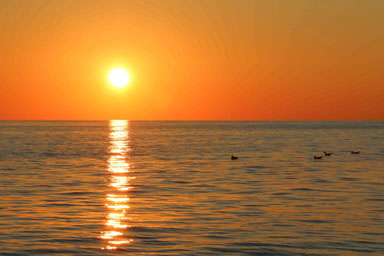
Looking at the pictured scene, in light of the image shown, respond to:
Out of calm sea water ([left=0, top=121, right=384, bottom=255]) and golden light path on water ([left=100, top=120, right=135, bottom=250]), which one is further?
golden light path on water ([left=100, top=120, right=135, bottom=250])

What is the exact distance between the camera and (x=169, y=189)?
34.8 meters

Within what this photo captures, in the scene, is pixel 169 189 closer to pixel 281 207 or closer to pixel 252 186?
pixel 252 186

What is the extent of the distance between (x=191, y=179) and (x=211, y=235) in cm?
1984

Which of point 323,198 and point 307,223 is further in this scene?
point 323,198

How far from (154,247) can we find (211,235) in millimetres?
2592

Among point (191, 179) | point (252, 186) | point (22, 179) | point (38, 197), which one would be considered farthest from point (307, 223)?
point (22, 179)

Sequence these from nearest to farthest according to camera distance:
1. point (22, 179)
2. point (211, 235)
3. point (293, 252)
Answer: point (293, 252) < point (211, 235) < point (22, 179)

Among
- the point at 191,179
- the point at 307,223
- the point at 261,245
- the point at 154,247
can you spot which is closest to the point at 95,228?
the point at 154,247

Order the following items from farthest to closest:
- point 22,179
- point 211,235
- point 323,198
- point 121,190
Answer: point 22,179, point 121,190, point 323,198, point 211,235

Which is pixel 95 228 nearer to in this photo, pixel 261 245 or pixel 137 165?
pixel 261 245

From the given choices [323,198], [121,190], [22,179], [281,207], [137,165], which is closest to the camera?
[281,207]

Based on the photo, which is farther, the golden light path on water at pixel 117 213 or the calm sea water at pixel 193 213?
the golden light path on water at pixel 117 213

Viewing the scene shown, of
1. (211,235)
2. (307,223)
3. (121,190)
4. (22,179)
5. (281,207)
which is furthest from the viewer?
(22,179)

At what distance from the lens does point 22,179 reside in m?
40.5
